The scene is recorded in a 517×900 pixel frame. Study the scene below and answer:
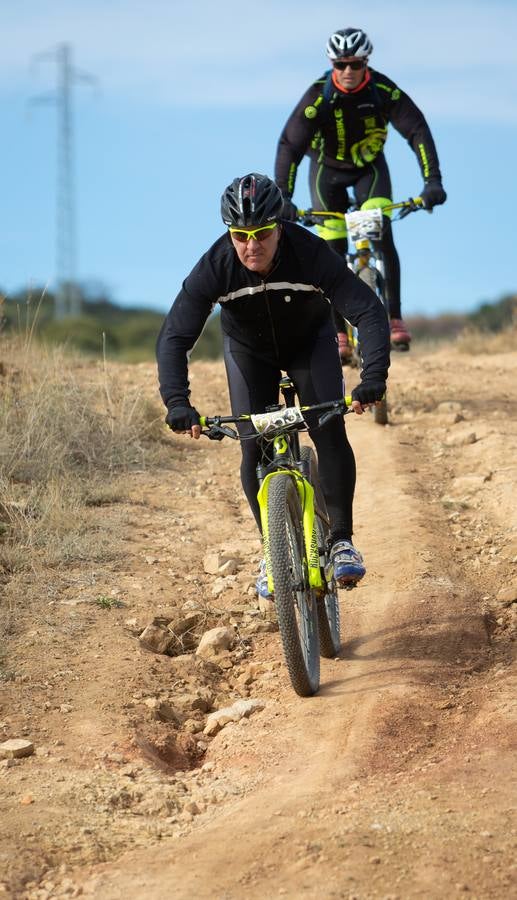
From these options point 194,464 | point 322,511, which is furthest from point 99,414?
point 322,511

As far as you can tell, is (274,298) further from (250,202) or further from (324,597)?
(324,597)

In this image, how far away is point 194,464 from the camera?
10.6 meters

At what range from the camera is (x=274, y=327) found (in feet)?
19.5

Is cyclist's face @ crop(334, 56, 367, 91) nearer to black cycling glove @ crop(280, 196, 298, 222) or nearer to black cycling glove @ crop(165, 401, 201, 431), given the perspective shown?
black cycling glove @ crop(280, 196, 298, 222)

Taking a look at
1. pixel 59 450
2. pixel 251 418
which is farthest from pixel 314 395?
pixel 59 450

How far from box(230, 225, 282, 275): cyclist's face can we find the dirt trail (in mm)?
1962

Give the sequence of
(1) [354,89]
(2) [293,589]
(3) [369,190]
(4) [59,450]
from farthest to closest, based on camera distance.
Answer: (3) [369,190], (1) [354,89], (4) [59,450], (2) [293,589]

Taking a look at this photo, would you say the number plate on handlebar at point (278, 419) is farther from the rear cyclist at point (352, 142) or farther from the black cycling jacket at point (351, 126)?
the black cycling jacket at point (351, 126)

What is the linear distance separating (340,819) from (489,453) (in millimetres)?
5899

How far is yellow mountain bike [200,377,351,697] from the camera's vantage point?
17.6ft

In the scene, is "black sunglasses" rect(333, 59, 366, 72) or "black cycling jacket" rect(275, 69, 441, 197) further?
"black cycling jacket" rect(275, 69, 441, 197)

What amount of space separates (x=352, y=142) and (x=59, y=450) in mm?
3442

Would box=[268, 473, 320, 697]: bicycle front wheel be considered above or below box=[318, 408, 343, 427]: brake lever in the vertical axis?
below

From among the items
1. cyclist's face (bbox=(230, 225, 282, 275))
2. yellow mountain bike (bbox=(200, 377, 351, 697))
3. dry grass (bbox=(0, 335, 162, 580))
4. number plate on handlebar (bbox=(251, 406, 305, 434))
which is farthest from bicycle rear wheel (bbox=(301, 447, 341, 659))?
dry grass (bbox=(0, 335, 162, 580))
